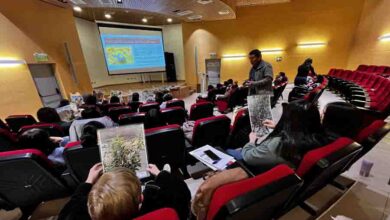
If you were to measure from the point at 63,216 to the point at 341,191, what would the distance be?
2602mm

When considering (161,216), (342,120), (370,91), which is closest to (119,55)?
(342,120)

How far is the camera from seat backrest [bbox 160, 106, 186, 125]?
2988mm

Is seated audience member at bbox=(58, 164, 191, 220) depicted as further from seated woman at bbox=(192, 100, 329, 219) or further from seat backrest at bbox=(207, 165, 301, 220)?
seated woman at bbox=(192, 100, 329, 219)

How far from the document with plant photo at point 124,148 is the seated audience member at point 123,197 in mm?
196

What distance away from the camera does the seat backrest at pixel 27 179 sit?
135cm

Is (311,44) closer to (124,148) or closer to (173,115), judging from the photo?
(173,115)

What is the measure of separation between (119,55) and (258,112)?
900 centimetres

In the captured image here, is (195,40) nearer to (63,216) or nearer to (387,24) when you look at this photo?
(387,24)

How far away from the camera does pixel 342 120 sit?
2137 millimetres

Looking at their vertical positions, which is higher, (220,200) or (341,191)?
(220,200)

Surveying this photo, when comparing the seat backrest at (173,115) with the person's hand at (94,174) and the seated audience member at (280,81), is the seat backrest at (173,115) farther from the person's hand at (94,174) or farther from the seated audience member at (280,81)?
the seated audience member at (280,81)

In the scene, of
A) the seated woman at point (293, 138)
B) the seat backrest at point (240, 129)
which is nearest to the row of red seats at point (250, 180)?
the seated woman at point (293, 138)

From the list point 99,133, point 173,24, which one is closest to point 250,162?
point 99,133

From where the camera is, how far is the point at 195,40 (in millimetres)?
9727
